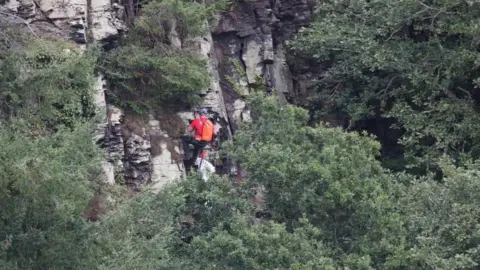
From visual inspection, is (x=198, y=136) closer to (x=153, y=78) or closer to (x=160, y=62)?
(x=153, y=78)

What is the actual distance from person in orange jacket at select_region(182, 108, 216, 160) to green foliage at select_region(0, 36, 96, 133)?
295 centimetres

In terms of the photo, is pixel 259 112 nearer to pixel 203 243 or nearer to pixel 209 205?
pixel 209 205

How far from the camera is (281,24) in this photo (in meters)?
22.2

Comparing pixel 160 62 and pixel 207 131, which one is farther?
pixel 207 131

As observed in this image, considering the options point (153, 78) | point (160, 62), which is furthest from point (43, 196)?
point (153, 78)

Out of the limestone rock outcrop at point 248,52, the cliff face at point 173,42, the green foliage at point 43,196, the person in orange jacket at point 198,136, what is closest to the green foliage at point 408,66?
the limestone rock outcrop at point 248,52

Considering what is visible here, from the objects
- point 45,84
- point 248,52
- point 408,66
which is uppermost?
point 248,52

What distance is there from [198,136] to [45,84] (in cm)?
462

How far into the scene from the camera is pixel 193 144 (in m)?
17.1

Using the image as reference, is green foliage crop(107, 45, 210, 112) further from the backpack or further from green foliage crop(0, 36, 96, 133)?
green foliage crop(0, 36, 96, 133)

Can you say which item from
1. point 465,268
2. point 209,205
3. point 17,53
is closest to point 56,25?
point 17,53

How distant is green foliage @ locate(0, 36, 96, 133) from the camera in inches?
502

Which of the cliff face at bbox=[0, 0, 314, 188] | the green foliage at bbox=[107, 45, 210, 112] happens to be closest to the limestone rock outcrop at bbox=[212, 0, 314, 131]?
the cliff face at bbox=[0, 0, 314, 188]

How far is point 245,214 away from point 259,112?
238 centimetres
